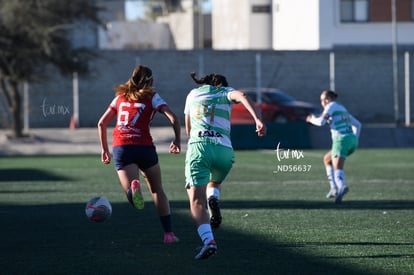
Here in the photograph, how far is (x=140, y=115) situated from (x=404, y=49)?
124 feet

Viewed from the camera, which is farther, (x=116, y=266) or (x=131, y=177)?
(x=131, y=177)

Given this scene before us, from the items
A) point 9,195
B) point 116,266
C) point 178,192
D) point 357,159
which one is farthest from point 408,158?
point 116,266

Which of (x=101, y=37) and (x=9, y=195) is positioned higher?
(x=101, y=37)

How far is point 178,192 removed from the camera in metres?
18.8

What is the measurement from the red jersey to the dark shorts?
0.18ft

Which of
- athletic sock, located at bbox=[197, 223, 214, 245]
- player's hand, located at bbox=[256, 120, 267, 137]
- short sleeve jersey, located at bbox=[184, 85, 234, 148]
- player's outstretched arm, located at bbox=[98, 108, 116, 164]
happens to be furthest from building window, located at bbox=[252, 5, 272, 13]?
athletic sock, located at bbox=[197, 223, 214, 245]

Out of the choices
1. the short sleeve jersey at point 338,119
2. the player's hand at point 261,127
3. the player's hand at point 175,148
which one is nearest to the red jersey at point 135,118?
the player's hand at point 175,148

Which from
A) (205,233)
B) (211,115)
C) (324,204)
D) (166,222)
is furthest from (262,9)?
(205,233)

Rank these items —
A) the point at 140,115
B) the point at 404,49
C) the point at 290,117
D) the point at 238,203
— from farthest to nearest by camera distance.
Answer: the point at 404,49, the point at 290,117, the point at 238,203, the point at 140,115

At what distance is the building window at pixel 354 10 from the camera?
174 feet

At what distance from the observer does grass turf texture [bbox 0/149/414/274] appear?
31.4 feet

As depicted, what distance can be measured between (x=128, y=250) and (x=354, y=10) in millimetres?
44400

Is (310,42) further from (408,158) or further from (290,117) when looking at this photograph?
(408,158)

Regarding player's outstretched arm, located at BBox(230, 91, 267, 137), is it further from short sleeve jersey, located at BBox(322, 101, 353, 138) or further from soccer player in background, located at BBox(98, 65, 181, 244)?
short sleeve jersey, located at BBox(322, 101, 353, 138)
